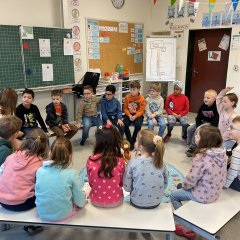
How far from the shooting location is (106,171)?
5.43ft

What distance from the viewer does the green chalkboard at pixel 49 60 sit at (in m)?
4.06

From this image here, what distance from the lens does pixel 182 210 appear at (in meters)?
1.74

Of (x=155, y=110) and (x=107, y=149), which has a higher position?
(x=107, y=149)

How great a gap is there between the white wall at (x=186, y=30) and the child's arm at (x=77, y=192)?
4121mm

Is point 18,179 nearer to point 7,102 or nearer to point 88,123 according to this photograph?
point 7,102

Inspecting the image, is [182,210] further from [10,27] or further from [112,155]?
[10,27]

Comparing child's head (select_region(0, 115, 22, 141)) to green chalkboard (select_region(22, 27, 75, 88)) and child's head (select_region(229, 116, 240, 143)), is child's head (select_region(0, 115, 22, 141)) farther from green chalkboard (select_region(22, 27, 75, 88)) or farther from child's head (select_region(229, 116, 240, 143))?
green chalkboard (select_region(22, 27, 75, 88))

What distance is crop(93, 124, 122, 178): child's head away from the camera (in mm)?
1662

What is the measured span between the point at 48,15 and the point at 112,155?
3.47 m

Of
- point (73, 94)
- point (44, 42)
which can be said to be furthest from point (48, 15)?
point (73, 94)

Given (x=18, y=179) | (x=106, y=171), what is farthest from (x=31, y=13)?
(x=106, y=171)

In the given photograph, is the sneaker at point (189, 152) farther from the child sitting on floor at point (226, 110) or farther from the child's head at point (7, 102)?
the child's head at point (7, 102)

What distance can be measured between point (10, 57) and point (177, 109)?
2602mm

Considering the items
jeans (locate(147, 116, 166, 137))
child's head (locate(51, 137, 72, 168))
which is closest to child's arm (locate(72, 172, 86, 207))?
child's head (locate(51, 137, 72, 168))
